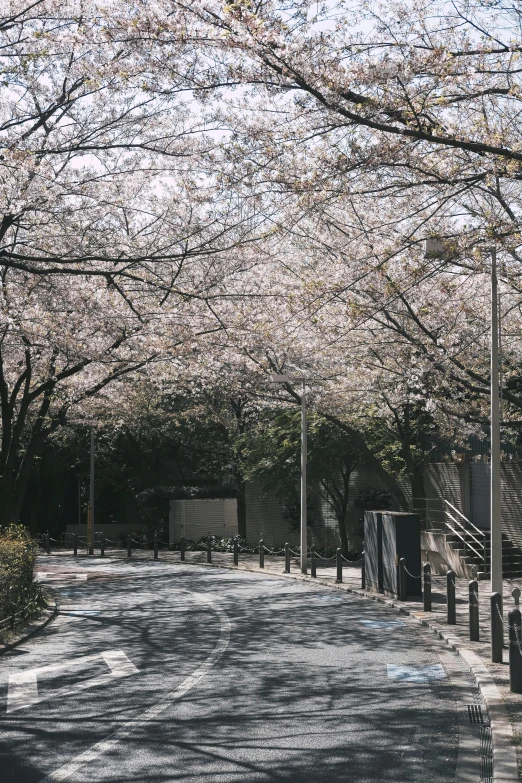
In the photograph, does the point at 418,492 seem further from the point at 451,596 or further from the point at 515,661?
the point at 515,661

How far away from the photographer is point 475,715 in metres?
9.69

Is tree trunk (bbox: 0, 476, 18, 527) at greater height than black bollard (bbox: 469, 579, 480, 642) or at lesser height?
greater

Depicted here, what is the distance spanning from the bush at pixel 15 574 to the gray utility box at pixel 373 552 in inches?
330

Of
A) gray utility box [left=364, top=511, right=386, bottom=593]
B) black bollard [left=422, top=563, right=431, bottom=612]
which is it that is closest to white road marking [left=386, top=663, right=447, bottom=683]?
black bollard [left=422, top=563, right=431, bottom=612]

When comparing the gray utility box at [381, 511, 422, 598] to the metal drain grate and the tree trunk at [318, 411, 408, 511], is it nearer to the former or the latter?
the tree trunk at [318, 411, 408, 511]

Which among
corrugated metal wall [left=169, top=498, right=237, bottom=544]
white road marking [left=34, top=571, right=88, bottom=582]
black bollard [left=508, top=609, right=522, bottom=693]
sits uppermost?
corrugated metal wall [left=169, top=498, right=237, bottom=544]

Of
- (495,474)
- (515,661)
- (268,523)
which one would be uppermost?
(495,474)

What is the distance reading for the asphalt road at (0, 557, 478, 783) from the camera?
7715 millimetres

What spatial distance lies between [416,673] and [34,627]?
791cm

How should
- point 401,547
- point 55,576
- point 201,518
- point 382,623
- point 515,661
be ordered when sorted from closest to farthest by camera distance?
1. point 515,661
2. point 382,623
3. point 401,547
4. point 55,576
5. point 201,518

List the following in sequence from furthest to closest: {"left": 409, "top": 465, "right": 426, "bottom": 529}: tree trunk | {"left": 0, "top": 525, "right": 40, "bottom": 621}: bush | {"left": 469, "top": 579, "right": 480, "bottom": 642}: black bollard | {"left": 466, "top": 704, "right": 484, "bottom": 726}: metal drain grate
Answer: {"left": 409, "top": 465, "right": 426, "bottom": 529}: tree trunk
{"left": 0, "top": 525, "right": 40, "bottom": 621}: bush
{"left": 469, "top": 579, "right": 480, "bottom": 642}: black bollard
{"left": 466, "top": 704, "right": 484, "bottom": 726}: metal drain grate

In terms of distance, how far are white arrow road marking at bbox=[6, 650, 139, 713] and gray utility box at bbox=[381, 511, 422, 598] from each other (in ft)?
28.6

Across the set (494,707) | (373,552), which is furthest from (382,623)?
(494,707)

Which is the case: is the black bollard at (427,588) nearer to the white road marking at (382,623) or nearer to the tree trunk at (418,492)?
the white road marking at (382,623)
